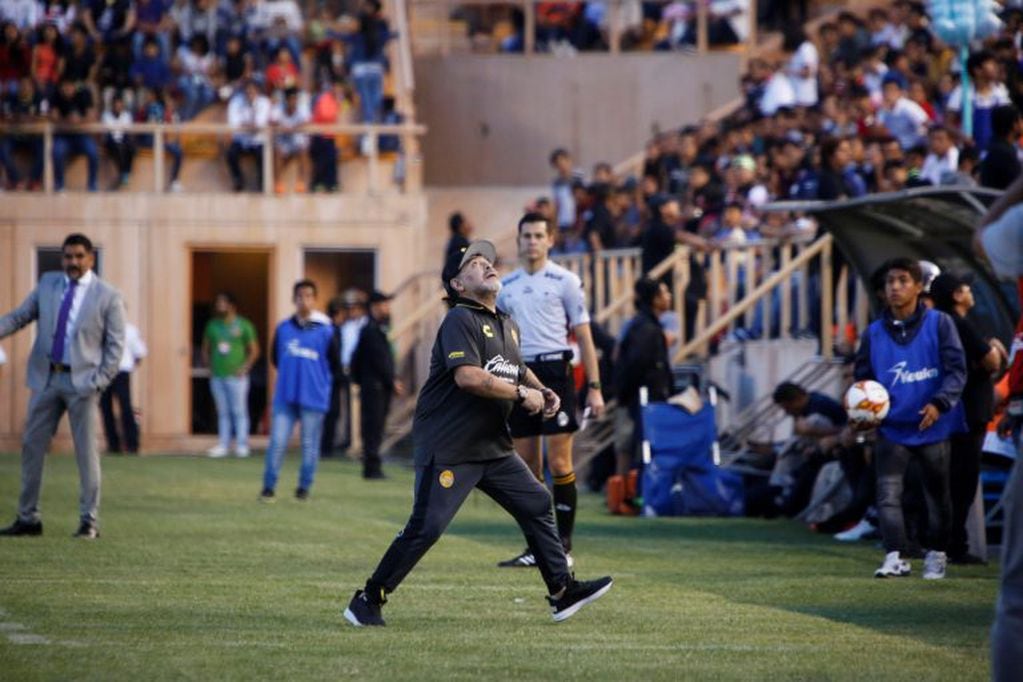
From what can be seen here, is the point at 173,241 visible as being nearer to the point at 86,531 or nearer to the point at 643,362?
the point at 643,362

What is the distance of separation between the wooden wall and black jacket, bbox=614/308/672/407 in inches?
453

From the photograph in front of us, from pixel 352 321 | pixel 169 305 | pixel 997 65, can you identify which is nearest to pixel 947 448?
pixel 997 65

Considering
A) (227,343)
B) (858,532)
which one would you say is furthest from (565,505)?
(227,343)

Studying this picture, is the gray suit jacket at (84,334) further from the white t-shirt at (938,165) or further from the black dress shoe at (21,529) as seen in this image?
the white t-shirt at (938,165)

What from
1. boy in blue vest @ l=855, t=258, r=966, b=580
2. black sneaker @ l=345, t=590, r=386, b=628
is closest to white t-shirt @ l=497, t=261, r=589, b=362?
boy in blue vest @ l=855, t=258, r=966, b=580

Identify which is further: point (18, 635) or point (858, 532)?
point (858, 532)

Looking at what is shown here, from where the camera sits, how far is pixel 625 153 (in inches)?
1328

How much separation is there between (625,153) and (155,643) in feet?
81.7

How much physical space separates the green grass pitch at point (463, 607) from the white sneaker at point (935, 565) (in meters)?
0.12

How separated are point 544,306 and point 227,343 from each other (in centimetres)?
1582

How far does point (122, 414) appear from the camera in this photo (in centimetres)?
2875

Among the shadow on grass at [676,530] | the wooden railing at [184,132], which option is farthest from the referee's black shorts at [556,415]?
the wooden railing at [184,132]

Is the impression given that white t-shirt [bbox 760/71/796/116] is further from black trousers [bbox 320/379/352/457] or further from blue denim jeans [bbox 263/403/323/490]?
blue denim jeans [bbox 263/403/323/490]

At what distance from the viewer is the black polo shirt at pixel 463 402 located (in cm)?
1017
